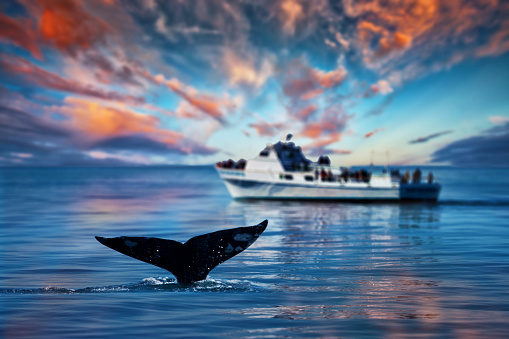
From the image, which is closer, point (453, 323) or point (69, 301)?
point (453, 323)

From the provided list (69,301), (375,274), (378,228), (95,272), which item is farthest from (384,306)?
(378,228)

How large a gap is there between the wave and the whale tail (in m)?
1.34

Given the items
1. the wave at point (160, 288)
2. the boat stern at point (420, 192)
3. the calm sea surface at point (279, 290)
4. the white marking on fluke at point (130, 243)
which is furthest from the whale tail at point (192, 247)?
the boat stern at point (420, 192)

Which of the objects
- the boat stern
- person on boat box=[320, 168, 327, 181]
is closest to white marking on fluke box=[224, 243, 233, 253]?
person on boat box=[320, 168, 327, 181]

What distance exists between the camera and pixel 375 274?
588 inches

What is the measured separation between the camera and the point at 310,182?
178 feet

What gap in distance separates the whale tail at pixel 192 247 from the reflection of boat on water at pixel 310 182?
43.8 meters

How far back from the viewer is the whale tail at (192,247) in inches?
379

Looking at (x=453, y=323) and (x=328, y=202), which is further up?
(x=328, y=202)

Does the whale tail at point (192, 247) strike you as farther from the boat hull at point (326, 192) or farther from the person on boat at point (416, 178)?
the person on boat at point (416, 178)

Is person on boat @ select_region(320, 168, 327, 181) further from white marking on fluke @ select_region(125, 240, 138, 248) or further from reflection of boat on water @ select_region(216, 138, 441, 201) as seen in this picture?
white marking on fluke @ select_region(125, 240, 138, 248)

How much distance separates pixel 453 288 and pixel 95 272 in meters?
10.1

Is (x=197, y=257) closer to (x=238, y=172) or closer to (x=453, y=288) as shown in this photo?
Answer: (x=453, y=288)

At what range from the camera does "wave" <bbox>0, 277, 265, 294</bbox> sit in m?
12.2
